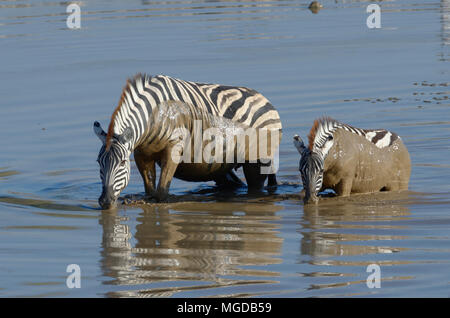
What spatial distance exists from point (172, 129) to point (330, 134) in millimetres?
2029

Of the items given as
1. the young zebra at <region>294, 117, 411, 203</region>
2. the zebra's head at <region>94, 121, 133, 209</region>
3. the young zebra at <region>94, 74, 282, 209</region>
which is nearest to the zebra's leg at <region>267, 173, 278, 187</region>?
the young zebra at <region>94, 74, 282, 209</region>

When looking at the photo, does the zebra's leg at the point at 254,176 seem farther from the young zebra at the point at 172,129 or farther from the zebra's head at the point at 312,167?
the zebra's head at the point at 312,167

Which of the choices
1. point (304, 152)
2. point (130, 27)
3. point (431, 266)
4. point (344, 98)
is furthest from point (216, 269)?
point (130, 27)

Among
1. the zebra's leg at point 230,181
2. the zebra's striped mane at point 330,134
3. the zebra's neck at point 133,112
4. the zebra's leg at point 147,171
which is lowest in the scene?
the zebra's leg at point 230,181

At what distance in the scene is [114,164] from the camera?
462 inches

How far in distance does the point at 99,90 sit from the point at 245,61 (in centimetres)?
426

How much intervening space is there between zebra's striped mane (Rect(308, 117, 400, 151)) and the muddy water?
777 millimetres

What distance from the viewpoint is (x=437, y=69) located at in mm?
21594

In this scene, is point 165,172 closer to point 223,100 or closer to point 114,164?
point 114,164

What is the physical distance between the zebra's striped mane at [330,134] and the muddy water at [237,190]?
0.78 meters

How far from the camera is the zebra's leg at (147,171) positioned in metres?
12.8

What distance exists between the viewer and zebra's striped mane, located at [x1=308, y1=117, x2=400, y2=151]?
12.2m

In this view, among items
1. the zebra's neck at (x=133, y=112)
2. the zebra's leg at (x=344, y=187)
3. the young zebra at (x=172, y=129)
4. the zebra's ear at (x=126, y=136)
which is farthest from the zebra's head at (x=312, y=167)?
the zebra's ear at (x=126, y=136)
